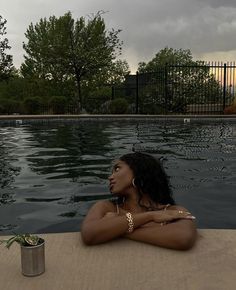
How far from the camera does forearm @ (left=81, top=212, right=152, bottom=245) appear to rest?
3414mm

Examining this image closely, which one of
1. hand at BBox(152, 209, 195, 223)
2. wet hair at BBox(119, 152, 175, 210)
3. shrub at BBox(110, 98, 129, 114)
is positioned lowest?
hand at BBox(152, 209, 195, 223)

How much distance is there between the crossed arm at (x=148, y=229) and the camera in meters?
3.36

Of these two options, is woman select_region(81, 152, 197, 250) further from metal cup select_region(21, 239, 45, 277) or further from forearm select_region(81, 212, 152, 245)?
metal cup select_region(21, 239, 45, 277)

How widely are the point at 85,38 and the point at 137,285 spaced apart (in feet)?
102

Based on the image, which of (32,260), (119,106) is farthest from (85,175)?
Answer: (119,106)

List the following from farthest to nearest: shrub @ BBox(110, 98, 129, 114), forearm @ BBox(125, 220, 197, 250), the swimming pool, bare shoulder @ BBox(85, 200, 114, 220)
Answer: shrub @ BBox(110, 98, 129, 114)
the swimming pool
bare shoulder @ BBox(85, 200, 114, 220)
forearm @ BBox(125, 220, 197, 250)

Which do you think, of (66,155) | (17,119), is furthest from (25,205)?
(17,119)

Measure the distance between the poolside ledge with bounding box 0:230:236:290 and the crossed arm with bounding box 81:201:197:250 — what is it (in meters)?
0.05

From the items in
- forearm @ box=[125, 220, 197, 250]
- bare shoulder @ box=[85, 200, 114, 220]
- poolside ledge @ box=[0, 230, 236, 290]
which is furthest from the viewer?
bare shoulder @ box=[85, 200, 114, 220]

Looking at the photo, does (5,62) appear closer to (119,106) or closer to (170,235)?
(119,106)

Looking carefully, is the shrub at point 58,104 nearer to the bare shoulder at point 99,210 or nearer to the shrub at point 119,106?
the shrub at point 119,106

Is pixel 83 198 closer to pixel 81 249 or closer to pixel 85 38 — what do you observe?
pixel 81 249

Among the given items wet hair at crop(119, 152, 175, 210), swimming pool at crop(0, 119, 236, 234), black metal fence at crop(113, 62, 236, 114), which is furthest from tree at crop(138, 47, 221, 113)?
wet hair at crop(119, 152, 175, 210)

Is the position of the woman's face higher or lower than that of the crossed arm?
higher
